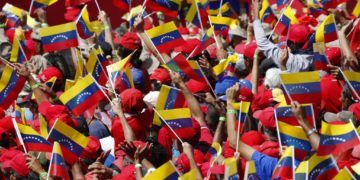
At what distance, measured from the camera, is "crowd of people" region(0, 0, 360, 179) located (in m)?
8.77

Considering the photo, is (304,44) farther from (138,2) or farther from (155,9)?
(138,2)

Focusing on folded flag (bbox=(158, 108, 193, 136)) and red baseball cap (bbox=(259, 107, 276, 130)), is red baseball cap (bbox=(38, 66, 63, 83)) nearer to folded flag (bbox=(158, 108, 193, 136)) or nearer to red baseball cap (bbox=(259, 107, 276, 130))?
folded flag (bbox=(158, 108, 193, 136))

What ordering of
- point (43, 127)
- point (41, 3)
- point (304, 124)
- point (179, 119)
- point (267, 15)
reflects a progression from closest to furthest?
point (304, 124)
point (179, 119)
point (43, 127)
point (267, 15)
point (41, 3)

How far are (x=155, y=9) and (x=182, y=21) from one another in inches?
52.7

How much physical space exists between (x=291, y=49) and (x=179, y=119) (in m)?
2.38

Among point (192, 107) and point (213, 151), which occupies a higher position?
point (213, 151)

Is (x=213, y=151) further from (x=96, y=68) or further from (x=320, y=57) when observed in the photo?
(x=96, y=68)

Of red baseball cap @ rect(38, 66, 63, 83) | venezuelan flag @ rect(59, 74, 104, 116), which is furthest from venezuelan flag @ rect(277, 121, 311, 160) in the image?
red baseball cap @ rect(38, 66, 63, 83)

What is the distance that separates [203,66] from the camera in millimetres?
11180

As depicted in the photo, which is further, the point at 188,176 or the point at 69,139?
the point at 69,139

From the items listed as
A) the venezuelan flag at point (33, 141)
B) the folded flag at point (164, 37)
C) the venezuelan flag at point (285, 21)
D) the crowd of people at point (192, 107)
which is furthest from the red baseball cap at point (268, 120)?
the venezuelan flag at point (285, 21)

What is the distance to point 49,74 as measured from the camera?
12164 mm

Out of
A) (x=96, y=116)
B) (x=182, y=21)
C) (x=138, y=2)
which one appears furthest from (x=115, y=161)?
(x=138, y=2)

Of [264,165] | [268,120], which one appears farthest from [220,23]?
[264,165]
